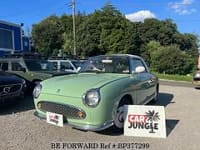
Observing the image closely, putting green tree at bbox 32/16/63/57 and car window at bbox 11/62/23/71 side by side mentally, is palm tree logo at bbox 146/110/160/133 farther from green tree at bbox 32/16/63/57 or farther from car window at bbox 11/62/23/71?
green tree at bbox 32/16/63/57

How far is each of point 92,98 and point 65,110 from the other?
0.57 metres

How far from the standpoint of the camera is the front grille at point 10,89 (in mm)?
7519

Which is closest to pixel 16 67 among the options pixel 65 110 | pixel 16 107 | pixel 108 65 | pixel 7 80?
pixel 16 107

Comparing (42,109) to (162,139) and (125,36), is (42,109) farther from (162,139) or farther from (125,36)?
(125,36)

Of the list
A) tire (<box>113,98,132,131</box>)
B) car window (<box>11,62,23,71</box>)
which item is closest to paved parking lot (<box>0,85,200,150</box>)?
tire (<box>113,98,132,131</box>)

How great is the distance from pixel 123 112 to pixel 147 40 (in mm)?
60877

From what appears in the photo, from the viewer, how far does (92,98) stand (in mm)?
5207

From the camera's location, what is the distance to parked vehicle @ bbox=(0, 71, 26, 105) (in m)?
7.54

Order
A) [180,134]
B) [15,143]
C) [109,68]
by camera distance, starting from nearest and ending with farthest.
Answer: [15,143]
[180,134]
[109,68]

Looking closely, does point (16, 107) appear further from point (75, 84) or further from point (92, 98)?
point (92, 98)

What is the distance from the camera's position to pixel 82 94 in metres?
5.28

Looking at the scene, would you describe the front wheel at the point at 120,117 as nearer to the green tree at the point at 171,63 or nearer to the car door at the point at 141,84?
the car door at the point at 141,84

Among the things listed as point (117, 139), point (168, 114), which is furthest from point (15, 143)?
point (168, 114)

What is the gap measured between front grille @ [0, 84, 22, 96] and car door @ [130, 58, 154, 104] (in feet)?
10.4
